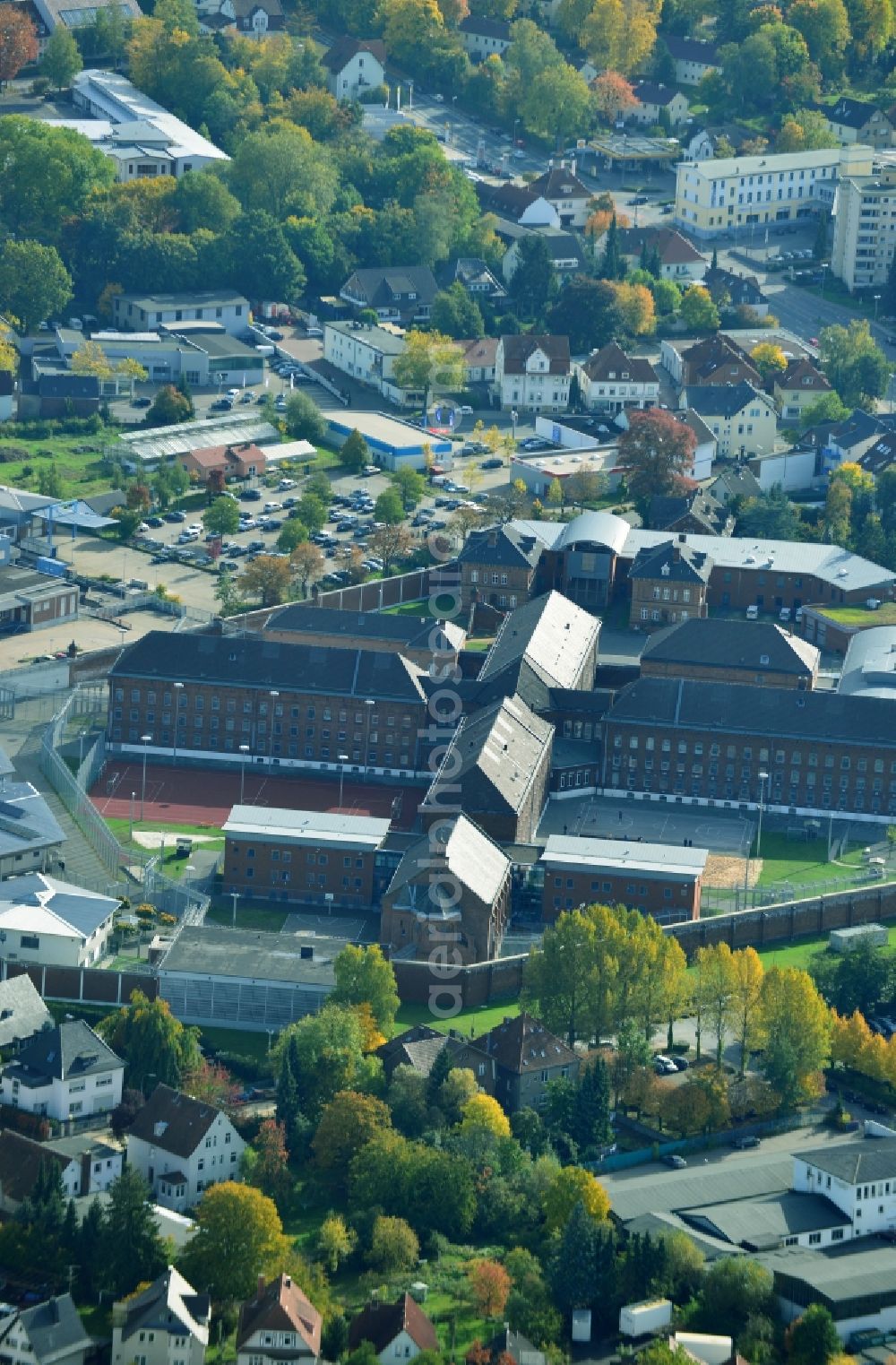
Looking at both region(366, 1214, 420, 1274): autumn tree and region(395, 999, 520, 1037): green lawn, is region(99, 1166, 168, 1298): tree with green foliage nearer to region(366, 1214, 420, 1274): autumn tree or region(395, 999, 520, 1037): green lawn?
region(366, 1214, 420, 1274): autumn tree

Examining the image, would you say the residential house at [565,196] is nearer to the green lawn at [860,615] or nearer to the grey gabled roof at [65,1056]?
the green lawn at [860,615]

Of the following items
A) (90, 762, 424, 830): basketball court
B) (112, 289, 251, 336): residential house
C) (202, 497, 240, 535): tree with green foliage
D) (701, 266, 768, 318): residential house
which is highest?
(701, 266, 768, 318): residential house

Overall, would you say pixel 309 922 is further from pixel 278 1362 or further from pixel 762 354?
pixel 762 354

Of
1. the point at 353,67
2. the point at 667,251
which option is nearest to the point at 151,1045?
the point at 667,251

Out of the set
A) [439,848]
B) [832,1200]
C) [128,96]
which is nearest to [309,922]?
[439,848]

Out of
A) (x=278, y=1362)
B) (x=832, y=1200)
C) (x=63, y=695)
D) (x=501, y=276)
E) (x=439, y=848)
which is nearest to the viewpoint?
(x=278, y=1362)

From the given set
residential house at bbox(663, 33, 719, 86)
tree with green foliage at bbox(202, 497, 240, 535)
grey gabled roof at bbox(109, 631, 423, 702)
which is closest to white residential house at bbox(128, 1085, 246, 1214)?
grey gabled roof at bbox(109, 631, 423, 702)
